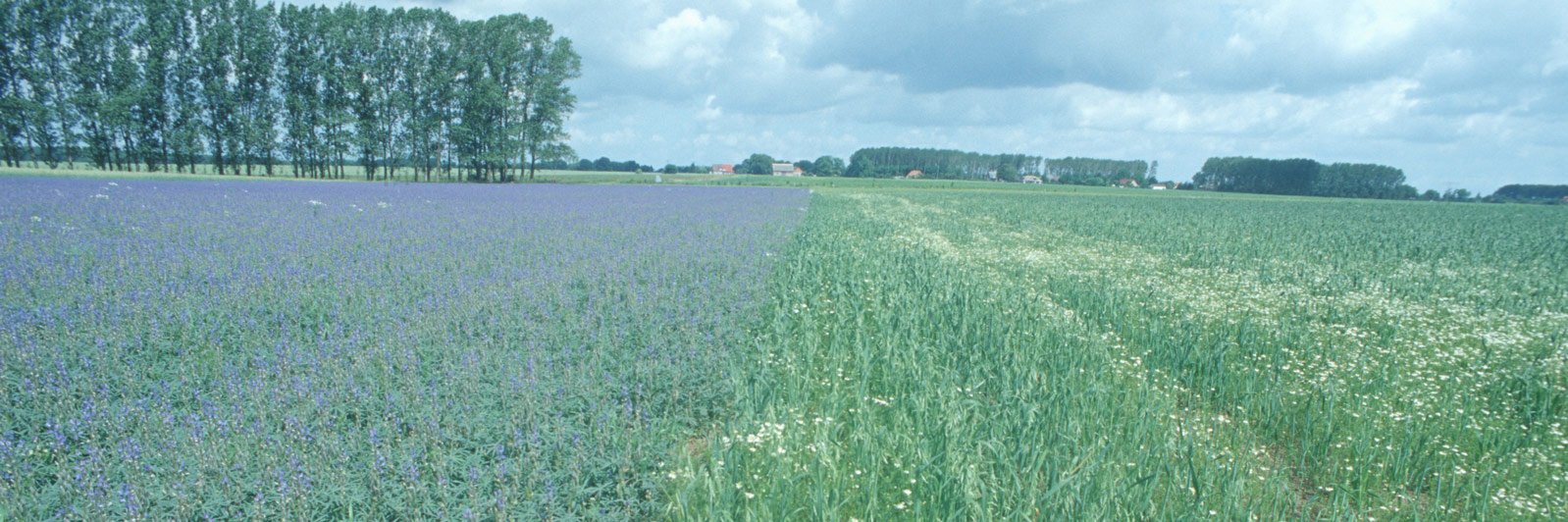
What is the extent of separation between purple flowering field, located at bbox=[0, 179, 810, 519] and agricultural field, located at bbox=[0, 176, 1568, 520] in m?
0.03

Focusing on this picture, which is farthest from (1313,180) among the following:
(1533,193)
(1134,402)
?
(1134,402)

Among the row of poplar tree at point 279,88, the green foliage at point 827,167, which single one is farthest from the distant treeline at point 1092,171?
the row of poplar tree at point 279,88

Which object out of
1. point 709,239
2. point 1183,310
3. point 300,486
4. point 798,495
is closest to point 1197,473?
point 798,495

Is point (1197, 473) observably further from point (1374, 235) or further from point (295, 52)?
point (295, 52)

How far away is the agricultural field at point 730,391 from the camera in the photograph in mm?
3039

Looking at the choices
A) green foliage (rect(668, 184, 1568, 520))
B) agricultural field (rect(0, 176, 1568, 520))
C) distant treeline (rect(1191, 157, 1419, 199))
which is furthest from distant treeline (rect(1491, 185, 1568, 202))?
agricultural field (rect(0, 176, 1568, 520))

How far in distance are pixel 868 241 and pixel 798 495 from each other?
451 inches

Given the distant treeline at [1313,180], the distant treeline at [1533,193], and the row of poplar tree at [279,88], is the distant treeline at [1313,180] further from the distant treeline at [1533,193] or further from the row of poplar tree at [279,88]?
the row of poplar tree at [279,88]

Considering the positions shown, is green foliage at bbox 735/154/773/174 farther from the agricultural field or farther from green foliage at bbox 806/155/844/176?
the agricultural field

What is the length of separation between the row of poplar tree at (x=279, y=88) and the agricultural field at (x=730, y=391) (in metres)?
43.7

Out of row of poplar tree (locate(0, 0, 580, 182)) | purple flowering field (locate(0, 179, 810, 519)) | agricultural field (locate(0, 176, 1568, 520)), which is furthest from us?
row of poplar tree (locate(0, 0, 580, 182))

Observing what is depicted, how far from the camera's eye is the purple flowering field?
9.36ft

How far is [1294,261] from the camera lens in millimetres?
13227

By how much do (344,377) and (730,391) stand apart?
2.49 meters
